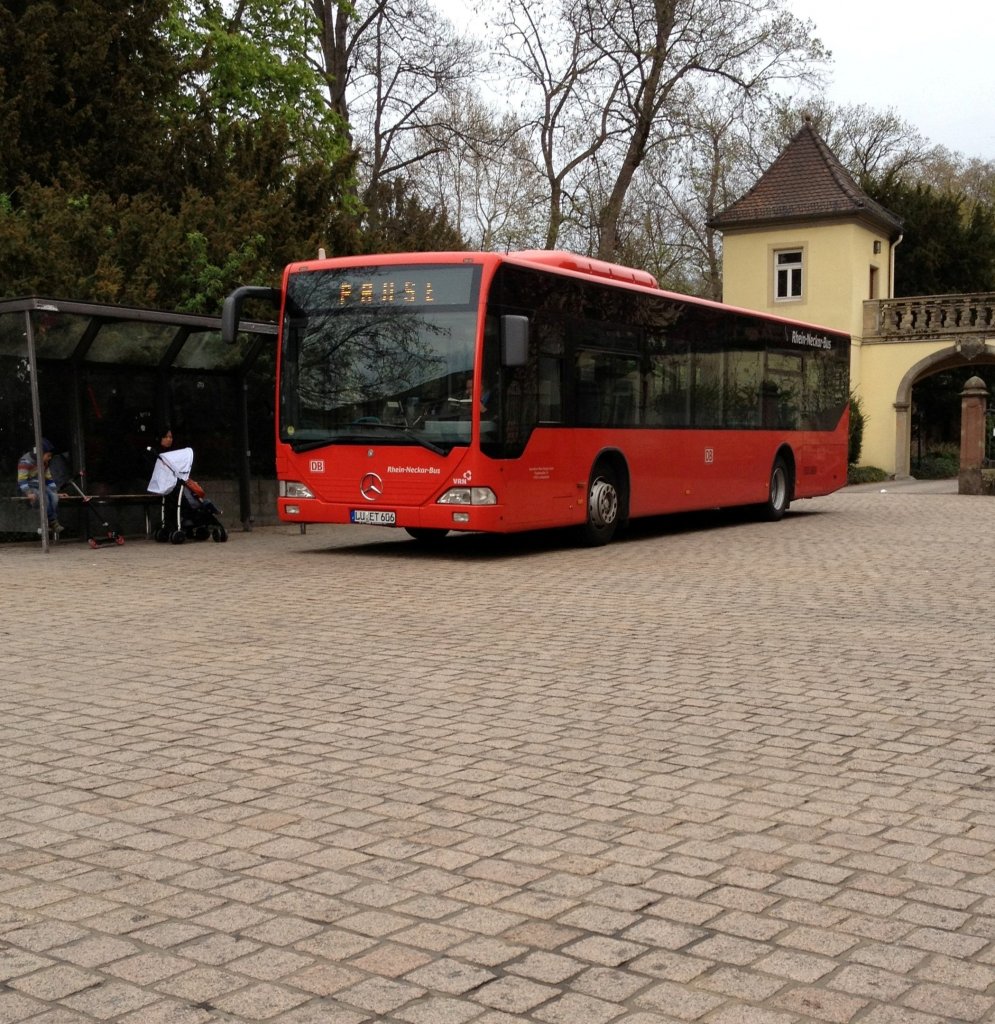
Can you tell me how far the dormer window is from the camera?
149 feet

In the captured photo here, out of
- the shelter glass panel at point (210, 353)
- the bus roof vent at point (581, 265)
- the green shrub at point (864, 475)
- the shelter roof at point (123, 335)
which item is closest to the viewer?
the shelter roof at point (123, 335)

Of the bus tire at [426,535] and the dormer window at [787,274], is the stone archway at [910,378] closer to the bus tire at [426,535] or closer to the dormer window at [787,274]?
the dormer window at [787,274]

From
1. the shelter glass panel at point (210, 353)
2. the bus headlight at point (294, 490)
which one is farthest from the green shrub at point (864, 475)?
the bus headlight at point (294, 490)

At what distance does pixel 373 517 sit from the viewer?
15664 mm

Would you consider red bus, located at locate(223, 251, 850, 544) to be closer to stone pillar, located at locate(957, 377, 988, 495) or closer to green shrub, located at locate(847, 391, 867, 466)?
stone pillar, located at locate(957, 377, 988, 495)

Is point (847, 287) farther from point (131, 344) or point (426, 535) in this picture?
point (131, 344)

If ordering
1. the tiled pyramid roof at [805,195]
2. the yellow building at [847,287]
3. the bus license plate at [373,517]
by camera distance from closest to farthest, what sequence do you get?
1. the bus license plate at [373,517]
2. the yellow building at [847,287]
3. the tiled pyramid roof at [805,195]

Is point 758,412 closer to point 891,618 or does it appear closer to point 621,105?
point 891,618

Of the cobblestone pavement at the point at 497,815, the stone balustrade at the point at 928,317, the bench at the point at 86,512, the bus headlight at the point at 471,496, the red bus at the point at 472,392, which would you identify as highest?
the stone balustrade at the point at 928,317

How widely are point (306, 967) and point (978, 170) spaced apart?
71029 millimetres

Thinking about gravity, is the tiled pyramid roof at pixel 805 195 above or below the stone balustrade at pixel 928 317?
above

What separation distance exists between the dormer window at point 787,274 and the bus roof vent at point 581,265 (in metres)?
27.6

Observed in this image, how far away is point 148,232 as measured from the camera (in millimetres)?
21078

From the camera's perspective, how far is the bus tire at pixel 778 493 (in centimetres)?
2311
